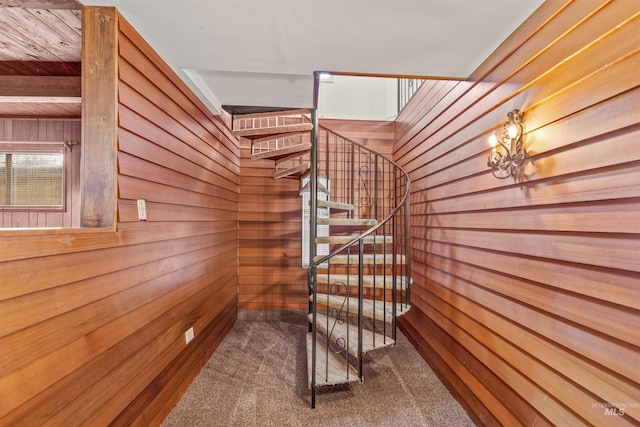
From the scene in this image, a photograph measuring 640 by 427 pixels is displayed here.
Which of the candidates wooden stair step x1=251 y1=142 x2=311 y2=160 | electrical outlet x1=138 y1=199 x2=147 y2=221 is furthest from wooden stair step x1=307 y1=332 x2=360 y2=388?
wooden stair step x1=251 y1=142 x2=311 y2=160

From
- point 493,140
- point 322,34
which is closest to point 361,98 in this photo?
point 322,34

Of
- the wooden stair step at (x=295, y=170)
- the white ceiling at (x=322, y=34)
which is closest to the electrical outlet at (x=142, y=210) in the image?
the white ceiling at (x=322, y=34)

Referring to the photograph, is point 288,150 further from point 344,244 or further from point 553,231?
point 553,231

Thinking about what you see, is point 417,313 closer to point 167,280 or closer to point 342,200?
point 342,200

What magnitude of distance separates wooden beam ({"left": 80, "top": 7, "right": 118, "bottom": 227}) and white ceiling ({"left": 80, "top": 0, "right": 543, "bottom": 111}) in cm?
17

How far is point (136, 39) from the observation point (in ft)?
5.19

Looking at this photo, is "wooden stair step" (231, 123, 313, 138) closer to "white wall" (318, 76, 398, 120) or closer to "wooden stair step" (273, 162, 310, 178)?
"wooden stair step" (273, 162, 310, 178)

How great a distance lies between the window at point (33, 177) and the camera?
2.36 metres

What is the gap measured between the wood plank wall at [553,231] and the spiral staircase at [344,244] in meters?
0.60

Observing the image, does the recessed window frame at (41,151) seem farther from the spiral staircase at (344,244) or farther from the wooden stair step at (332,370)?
the wooden stair step at (332,370)

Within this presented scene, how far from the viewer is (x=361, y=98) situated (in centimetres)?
408

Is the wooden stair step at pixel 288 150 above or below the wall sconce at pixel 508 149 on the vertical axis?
above

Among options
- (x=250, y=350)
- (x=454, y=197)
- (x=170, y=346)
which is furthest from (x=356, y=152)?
(x=170, y=346)

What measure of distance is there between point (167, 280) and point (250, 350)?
1374 mm
